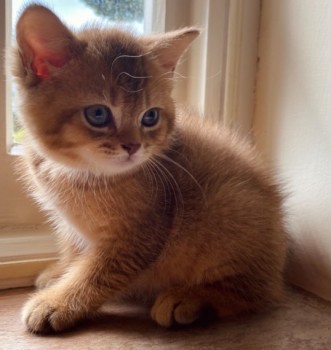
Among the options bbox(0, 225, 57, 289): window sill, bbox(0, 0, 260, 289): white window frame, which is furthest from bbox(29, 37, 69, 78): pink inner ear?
bbox(0, 225, 57, 289): window sill

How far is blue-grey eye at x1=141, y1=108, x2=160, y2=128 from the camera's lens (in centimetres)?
104

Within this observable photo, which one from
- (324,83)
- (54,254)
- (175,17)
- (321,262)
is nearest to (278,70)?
(324,83)

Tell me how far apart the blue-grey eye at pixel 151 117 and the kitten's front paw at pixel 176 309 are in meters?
0.34

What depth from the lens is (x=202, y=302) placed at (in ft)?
3.37

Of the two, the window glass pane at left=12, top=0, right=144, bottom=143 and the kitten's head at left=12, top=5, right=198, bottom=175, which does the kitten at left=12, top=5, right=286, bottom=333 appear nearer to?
the kitten's head at left=12, top=5, right=198, bottom=175

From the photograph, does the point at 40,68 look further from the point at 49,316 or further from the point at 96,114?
the point at 49,316

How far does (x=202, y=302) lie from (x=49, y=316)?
29 centimetres

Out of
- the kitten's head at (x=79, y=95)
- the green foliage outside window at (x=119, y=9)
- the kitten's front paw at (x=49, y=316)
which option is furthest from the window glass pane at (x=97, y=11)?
the kitten's front paw at (x=49, y=316)

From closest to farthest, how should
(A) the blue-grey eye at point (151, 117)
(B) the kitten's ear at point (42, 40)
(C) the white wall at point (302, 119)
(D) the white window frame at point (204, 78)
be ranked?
(B) the kitten's ear at point (42, 40) < (A) the blue-grey eye at point (151, 117) < (C) the white wall at point (302, 119) < (D) the white window frame at point (204, 78)

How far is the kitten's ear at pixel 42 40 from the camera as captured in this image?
0.90 meters

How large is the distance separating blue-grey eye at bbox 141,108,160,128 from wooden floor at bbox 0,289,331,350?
39cm

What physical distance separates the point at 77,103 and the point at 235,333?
0.51 metres

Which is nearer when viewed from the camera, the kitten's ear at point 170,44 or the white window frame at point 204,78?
the kitten's ear at point 170,44

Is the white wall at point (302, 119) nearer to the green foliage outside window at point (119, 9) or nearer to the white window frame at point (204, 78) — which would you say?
the white window frame at point (204, 78)
